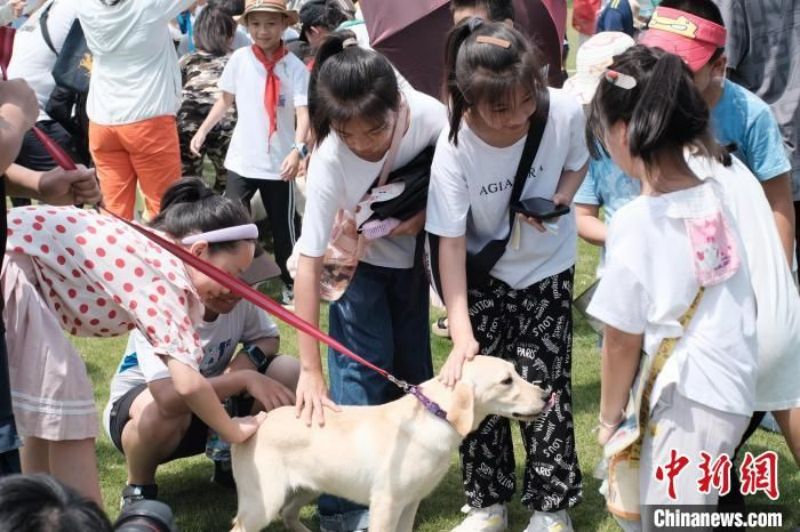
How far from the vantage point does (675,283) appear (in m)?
2.93

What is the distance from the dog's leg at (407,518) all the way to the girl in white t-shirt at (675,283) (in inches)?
38.2

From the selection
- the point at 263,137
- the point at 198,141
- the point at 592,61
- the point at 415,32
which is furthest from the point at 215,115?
the point at 592,61

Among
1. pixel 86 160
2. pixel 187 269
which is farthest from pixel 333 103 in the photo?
pixel 86 160

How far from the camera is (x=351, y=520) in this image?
13.7 ft

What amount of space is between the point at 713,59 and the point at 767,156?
381mm

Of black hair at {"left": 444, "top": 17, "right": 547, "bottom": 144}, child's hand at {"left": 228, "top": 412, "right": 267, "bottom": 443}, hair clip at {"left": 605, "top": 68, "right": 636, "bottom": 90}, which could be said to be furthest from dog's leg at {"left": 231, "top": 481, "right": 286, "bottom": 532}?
hair clip at {"left": 605, "top": 68, "right": 636, "bottom": 90}

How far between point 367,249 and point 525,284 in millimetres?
557

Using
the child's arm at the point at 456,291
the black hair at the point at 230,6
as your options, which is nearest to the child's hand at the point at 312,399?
the child's arm at the point at 456,291

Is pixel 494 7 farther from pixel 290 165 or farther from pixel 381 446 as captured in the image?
pixel 290 165

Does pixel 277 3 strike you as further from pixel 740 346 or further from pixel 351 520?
pixel 740 346

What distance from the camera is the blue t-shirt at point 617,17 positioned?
1061 centimetres

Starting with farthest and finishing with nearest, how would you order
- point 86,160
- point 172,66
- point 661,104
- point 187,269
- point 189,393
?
point 86,160
point 172,66
point 187,269
point 189,393
point 661,104

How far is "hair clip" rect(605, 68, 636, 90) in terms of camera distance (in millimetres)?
2980

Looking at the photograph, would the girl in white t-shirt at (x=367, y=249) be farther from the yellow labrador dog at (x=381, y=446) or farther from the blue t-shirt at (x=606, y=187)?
the blue t-shirt at (x=606, y=187)
